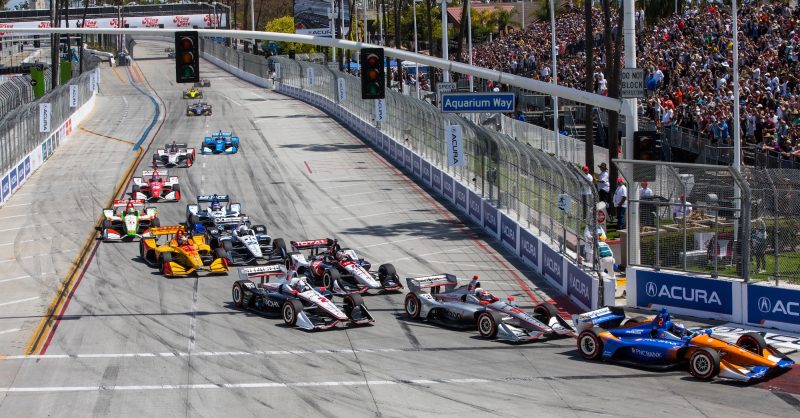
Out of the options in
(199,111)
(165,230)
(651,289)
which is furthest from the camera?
(199,111)

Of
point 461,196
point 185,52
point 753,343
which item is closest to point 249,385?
point 753,343

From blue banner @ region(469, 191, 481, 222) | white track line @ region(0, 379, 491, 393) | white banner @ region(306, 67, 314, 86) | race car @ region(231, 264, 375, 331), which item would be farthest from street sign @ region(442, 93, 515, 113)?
white banner @ region(306, 67, 314, 86)

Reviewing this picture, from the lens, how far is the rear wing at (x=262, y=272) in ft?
84.3

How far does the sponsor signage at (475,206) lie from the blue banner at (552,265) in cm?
684

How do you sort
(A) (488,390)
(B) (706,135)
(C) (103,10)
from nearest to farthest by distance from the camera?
(A) (488,390), (B) (706,135), (C) (103,10)

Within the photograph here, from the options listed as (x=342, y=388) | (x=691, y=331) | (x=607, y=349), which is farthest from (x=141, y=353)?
(x=691, y=331)

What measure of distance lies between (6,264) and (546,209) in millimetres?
14903

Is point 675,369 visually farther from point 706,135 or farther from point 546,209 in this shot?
point 706,135

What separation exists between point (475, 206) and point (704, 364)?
17.7 metres

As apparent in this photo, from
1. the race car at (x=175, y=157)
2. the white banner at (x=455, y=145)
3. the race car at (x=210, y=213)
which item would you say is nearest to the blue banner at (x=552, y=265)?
the white banner at (x=455, y=145)

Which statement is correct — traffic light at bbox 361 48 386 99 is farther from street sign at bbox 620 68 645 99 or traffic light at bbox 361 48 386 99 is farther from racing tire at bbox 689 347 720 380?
racing tire at bbox 689 347 720 380

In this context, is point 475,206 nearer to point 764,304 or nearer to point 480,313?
point 480,313

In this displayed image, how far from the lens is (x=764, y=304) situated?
22.6 meters

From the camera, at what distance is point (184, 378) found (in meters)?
19.7
